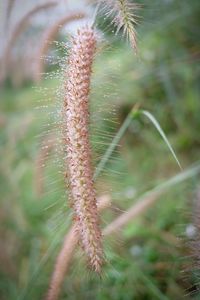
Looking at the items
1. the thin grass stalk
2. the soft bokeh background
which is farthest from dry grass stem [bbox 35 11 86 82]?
the thin grass stalk

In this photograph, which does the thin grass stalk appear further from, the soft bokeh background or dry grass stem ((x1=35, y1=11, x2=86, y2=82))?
dry grass stem ((x1=35, y1=11, x2=86, y2=82))

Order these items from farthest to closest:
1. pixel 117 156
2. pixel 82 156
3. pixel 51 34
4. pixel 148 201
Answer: pixel 117 156, pixel 51 34, pixel 148 201, pixel 82 156

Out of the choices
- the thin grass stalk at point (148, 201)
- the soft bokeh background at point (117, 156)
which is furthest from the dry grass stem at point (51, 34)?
the thin grass stalk at point (148, 201)

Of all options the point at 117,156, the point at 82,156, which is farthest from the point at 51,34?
the point at 82,156

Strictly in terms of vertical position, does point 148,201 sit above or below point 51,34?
below

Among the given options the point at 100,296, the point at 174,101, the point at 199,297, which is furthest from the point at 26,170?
the point at 199,297

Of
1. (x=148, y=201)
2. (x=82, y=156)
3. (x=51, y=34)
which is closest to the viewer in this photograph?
(x=82, y=156)

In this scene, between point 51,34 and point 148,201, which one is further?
point 51,34

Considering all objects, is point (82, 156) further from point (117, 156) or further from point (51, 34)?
point (117, 156)
